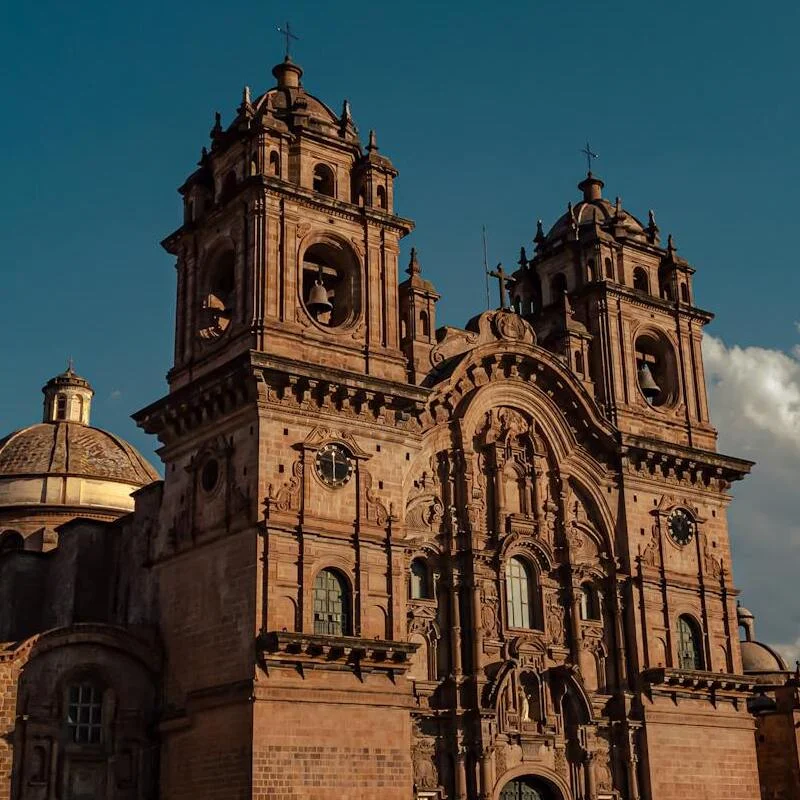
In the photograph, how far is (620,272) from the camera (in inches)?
1574

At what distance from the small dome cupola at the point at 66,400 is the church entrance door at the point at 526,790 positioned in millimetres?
25993

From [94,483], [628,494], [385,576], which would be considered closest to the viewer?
[385,576]

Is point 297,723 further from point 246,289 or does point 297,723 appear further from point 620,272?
point 620,272

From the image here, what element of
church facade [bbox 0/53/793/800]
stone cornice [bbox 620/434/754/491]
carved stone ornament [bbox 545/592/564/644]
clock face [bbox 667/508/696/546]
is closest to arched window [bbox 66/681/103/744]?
church facade [bbox 0/53/793/800]

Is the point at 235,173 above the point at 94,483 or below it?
above

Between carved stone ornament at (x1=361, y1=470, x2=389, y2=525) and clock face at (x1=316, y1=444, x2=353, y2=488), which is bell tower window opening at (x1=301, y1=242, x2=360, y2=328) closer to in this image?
clock face at (x1=316, y1=444, x2=353, y2=488)

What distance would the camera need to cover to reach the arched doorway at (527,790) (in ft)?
105

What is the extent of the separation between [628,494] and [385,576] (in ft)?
29.8

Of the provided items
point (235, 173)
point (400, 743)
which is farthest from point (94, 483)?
point (400, 743)

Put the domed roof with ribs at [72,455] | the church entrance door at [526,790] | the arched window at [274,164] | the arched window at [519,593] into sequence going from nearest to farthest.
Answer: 1. the church entrance door at [526,790]
2. the arched window at [274,164]
3. the arched window at [519,593]
4. the domed roof with ribs at [72,455]

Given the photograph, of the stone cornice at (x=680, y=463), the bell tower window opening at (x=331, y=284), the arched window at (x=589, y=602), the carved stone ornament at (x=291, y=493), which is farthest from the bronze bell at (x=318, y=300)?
the arched window at (x=589, y=602)

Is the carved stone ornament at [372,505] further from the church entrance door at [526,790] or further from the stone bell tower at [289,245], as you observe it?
the church entrance door at [526,790]

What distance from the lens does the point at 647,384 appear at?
129 feet

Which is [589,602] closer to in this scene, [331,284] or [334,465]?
[334,465]
